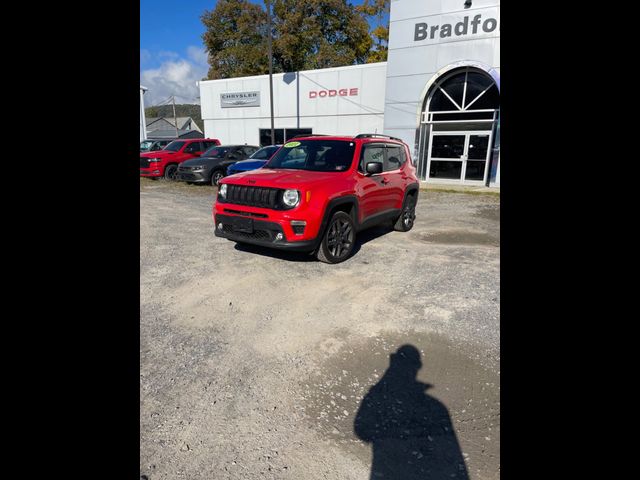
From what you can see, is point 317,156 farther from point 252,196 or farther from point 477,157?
point 477,157

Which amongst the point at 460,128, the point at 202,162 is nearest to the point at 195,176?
the point at 202,162

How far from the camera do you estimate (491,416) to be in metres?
2.61

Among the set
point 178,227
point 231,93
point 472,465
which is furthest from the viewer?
point 231,93

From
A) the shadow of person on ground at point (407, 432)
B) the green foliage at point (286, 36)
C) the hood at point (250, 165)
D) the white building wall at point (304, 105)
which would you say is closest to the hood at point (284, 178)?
the shadow of person on ground at point (407, 432)

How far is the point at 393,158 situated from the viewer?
23.7 ft

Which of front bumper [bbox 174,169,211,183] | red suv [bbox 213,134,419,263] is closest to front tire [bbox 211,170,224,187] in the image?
front bumper [bbox 174,169,211,183]

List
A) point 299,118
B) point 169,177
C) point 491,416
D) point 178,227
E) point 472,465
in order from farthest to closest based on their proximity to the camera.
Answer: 1. point 299,118
2. point 169,177
3. point 178,227
4. point 491,416
5. point 472,465

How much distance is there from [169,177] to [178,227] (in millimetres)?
8123

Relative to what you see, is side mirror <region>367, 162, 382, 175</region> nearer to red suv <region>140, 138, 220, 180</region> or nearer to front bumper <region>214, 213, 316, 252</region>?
front bumper <region>214, 213, 316, 252</region>

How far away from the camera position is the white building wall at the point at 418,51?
50.5 ft
